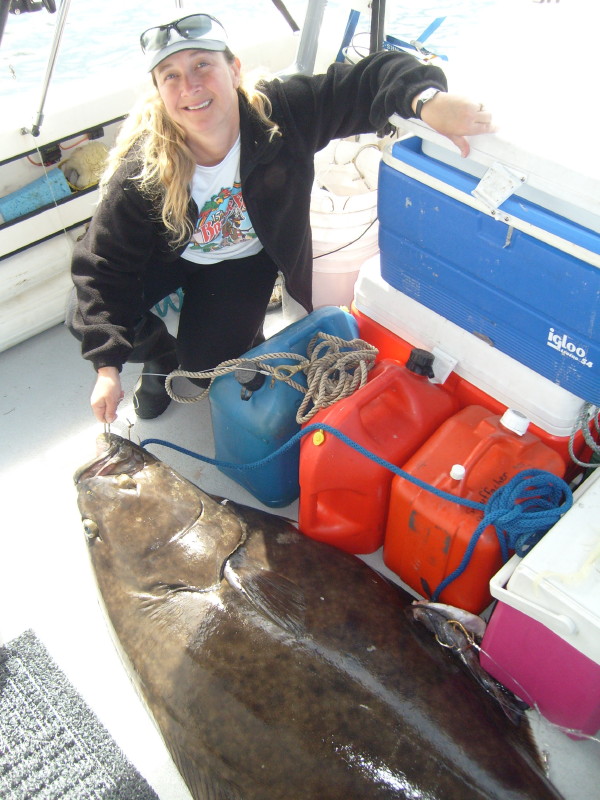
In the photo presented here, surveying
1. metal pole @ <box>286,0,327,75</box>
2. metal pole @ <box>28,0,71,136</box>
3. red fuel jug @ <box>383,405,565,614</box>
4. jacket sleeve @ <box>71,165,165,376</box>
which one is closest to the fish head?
jacket sleeve @ <box>71,165,165,376</box>

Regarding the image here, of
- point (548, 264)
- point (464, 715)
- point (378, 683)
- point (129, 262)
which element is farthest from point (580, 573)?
point (129, 262)

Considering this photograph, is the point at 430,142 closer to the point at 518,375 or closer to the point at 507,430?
the point at 518,375

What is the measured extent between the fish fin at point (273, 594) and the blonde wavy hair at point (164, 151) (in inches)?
47.1

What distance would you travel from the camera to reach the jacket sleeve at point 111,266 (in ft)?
6.65

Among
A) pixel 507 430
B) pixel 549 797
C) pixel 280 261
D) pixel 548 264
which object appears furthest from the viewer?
pixel 280 261

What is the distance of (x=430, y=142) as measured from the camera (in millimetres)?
1702

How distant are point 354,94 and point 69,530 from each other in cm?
193

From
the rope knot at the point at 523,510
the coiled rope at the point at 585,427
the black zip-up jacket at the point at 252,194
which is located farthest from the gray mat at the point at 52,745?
the coiled rope at the point at 585,427

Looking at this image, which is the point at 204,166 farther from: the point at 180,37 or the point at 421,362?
the point at 421,362

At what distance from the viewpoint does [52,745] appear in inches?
69.6

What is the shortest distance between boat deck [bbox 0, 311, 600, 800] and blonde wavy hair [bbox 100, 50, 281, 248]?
34.4 inches

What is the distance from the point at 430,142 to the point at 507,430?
2.90 ft

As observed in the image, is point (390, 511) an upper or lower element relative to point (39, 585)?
upper

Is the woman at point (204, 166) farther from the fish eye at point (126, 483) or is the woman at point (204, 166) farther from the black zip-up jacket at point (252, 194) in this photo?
the fish eye at point (126, 483)
